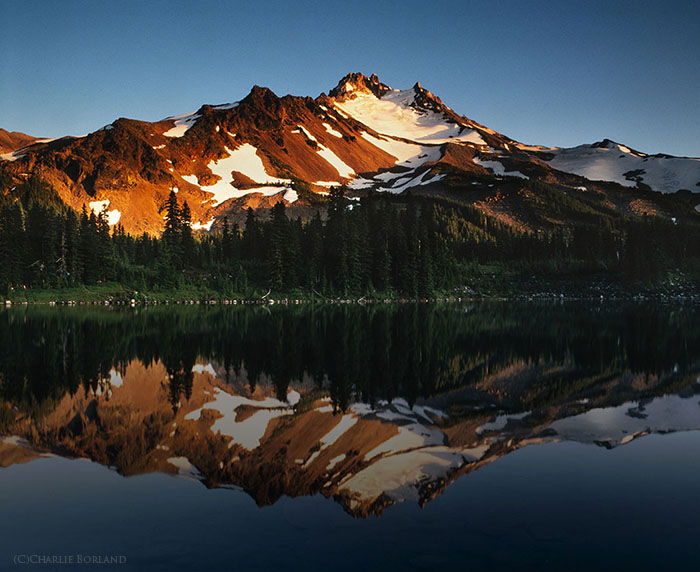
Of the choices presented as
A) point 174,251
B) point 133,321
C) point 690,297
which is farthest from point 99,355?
point 690,297

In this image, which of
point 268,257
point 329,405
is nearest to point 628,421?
point 329,405

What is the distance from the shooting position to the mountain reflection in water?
11867 millimetres

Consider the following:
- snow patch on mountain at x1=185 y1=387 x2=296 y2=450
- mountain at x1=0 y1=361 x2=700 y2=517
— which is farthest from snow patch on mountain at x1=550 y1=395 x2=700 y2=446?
snow patch on mountain at x1=185 y1=387 x2=296 y2=450

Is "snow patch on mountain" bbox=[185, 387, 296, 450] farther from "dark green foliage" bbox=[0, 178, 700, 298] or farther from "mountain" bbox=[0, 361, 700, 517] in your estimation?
"dark green foliage" bbox=[0, 178, 700, 298]

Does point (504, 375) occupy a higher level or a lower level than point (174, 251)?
lower

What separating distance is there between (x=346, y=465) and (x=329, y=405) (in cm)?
563

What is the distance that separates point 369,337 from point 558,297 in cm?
9290

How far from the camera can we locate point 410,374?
75.9 feet

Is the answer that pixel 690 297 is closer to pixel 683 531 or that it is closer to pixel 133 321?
pixel 133 321

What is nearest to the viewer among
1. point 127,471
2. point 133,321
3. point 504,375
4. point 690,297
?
point 127,471

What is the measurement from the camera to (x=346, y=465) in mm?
11789

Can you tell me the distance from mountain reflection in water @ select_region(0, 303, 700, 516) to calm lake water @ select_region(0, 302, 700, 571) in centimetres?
8

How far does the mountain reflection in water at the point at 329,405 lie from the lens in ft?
38.9

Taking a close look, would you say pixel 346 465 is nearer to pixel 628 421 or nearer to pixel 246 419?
pixel 246 419
